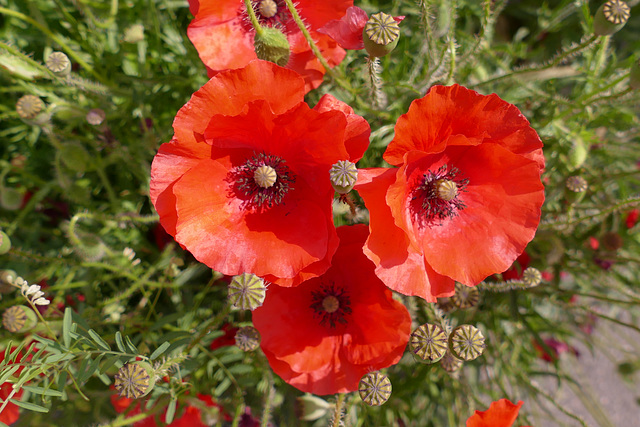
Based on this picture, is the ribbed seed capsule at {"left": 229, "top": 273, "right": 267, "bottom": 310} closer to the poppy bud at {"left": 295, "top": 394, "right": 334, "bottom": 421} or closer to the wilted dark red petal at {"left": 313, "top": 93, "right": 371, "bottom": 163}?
the wilted dark red petal at {"left": 313, "top": 93, "right": 371, "bottom": 163}

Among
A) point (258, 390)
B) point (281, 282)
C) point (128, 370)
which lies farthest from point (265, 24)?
point (258, 390)

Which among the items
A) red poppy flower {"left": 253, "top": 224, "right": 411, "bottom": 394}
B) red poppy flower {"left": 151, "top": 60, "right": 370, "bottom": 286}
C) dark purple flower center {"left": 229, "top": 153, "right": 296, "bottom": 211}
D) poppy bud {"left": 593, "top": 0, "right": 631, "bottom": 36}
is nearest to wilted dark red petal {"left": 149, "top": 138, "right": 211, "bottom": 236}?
red poppy flower {"left": 151, "top": 60, "right": 370, "bottom": 286}

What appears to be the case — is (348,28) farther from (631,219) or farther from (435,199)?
(631,219)

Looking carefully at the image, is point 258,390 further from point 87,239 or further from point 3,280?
point 3,280

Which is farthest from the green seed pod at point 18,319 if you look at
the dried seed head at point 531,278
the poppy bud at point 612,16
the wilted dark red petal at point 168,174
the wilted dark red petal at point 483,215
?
the poppy bud at point 612,16

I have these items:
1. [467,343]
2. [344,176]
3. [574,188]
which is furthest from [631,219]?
[344,176]

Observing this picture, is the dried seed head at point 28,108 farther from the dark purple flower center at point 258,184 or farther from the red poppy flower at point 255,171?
the dark purple flower center at point 258,184
